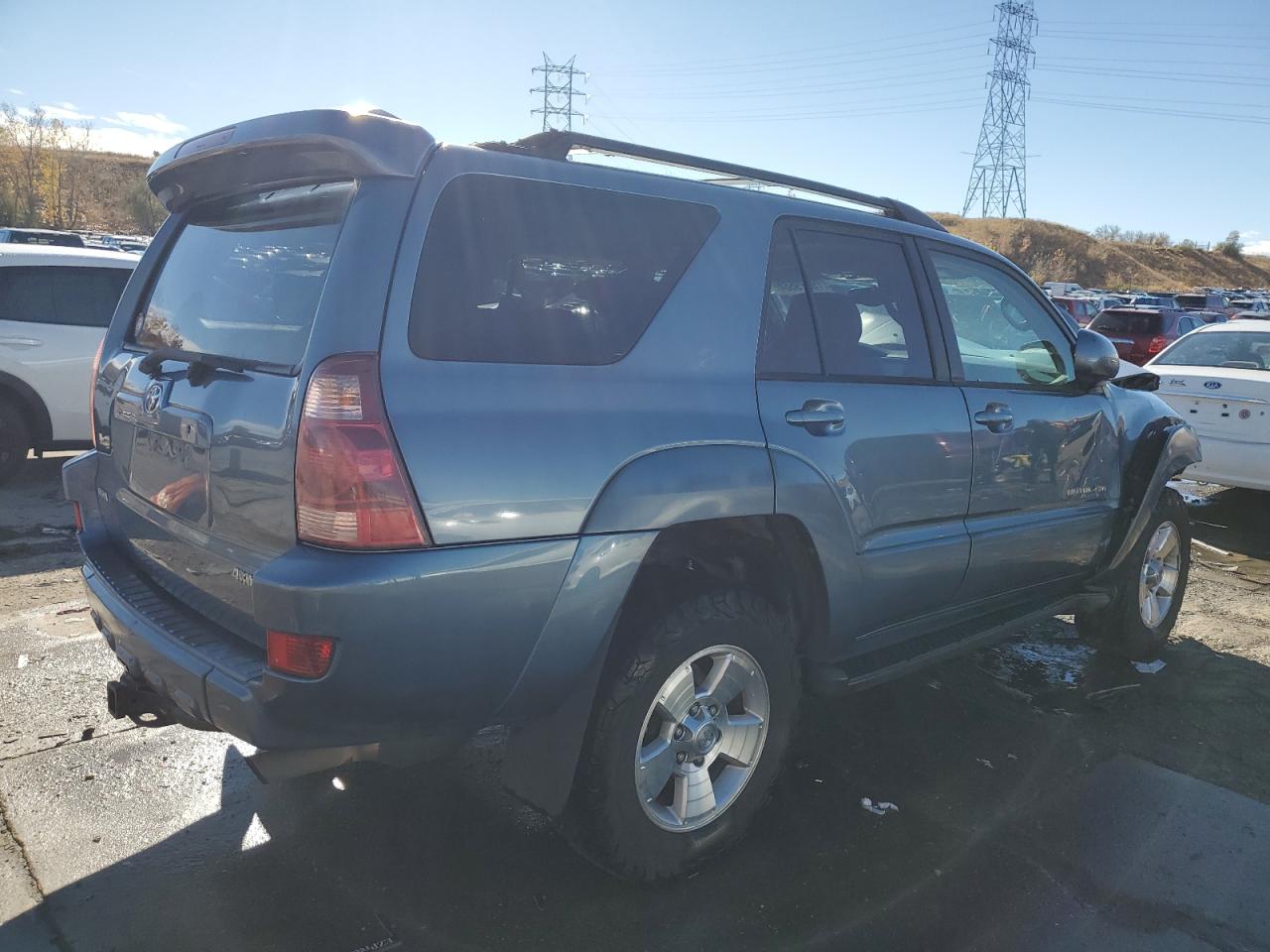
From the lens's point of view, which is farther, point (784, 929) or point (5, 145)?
point (5, 145)

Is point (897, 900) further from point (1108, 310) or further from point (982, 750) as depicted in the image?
point (1108, 310)

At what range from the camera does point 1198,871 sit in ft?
10.1

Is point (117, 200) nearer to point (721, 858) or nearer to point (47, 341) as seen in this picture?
point (47, 341)

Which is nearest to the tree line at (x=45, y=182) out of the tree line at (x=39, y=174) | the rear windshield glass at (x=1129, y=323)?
the tree line at (x=39, y=174)

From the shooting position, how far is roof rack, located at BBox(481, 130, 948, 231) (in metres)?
2.62

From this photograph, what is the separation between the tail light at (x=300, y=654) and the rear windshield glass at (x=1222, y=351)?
8.47m

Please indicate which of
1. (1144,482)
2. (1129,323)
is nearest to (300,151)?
(1144,482)

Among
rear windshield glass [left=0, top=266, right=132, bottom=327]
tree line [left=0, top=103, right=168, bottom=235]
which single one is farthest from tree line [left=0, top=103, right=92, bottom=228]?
rear windshield glass [left=0, top=266, right=132, bottom=327]

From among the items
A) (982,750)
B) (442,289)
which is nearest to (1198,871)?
(982,750)

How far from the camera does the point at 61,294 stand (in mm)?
7336

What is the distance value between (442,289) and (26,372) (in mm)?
6225

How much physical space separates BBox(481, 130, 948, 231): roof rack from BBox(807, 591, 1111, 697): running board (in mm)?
1600

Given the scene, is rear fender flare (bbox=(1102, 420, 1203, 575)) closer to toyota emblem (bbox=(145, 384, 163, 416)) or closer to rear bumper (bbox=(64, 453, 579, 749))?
rear bumper (bbox=(64, 453, 579, 749))

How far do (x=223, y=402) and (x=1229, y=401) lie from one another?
790 cm
